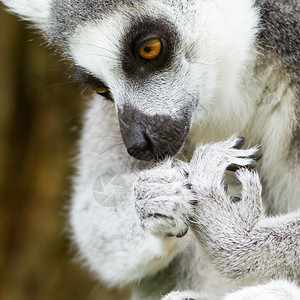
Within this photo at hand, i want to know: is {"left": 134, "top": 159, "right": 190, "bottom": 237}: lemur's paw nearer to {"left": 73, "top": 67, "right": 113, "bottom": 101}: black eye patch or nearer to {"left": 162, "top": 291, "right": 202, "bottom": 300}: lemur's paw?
{"left": 162, "top": 291, "right": 202, "bottom": 300}: lemur's paw

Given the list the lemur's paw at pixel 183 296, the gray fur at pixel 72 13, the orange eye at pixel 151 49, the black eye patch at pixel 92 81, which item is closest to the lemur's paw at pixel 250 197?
the lemur's paw at pixel 183 296

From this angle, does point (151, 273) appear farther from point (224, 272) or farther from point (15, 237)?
point (15, 237)

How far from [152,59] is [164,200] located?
0.74m

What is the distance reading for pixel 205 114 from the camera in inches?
136

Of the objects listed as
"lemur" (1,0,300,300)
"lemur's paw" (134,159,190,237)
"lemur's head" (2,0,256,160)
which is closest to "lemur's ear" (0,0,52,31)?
"lemur" (1,0,300,300)

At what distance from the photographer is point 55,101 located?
246 inches

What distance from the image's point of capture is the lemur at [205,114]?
10.1ft

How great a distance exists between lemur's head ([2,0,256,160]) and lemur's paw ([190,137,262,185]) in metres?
0.16

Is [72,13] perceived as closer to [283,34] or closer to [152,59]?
[152,59]

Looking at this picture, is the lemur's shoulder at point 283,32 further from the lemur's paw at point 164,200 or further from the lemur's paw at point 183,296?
the lemur's paw at point 183,296

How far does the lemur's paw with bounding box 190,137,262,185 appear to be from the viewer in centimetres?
307

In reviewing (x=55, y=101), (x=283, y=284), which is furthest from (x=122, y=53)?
(x=55, y=101)

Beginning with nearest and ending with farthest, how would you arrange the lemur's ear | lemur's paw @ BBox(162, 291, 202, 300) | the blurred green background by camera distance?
lemur's paw @ BBox(162, 291, 202, 300)
the lemur's ear
the blurred green background

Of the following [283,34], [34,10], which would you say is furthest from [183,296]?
[34,10]
